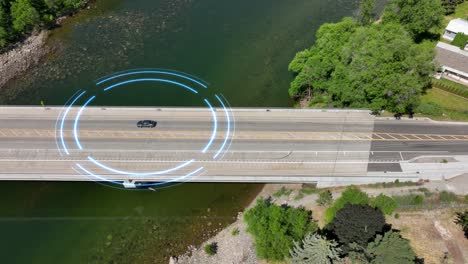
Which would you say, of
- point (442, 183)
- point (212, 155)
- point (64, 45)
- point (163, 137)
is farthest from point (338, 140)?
point (64, 45)

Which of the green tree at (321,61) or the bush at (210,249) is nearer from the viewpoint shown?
the bush at (210,249)

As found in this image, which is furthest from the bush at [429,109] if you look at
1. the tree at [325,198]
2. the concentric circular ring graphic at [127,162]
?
the concentric circular ring graphic at [127,162]

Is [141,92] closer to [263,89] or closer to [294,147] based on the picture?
[263,89]

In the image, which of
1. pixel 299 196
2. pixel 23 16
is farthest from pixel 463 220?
pixel 23 16

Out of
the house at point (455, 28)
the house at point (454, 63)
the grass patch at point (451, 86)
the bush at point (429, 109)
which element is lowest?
the bush at point (429, 109)

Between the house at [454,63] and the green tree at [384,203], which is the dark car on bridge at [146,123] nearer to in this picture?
the green tree at [384,203]

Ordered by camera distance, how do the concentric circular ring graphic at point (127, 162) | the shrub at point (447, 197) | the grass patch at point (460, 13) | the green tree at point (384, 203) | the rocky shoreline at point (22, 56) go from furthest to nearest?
the grass patch at point (460, 13) → the rocky shoreline at point (22, 56) → the shrub at point (447, 197) → the concentric circular ring graphic at point (127, 162) → the green tree at point (384, 203)

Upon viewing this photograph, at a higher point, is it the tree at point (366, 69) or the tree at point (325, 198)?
the tree at point (366, 69)
